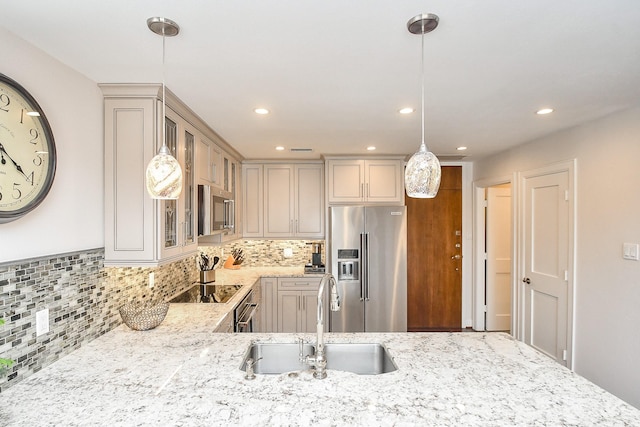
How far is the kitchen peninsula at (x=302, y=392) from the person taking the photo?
1.16 meters

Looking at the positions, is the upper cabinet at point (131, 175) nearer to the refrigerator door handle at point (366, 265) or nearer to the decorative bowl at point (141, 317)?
the decorative bowl at point (141, 317)

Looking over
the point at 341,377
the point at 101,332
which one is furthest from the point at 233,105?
the point at 341,377

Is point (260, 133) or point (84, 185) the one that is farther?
point (260, 133)

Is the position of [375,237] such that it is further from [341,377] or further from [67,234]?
[67,234]

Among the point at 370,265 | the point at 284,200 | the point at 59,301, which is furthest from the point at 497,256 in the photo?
the point at 59,301

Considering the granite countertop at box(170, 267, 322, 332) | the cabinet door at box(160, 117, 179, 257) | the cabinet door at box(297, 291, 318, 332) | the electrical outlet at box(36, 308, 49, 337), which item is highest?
the cabinet door at box(160, 117, 179, 257)

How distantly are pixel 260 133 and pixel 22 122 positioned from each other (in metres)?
1.86

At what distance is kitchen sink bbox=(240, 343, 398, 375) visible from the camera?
1.84m

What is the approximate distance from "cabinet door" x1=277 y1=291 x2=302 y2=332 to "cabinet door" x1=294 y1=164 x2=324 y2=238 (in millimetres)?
797

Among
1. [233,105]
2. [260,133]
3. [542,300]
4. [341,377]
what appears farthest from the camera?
[542,300]

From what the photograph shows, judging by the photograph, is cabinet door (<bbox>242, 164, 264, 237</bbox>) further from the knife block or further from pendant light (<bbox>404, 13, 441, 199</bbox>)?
pendant light (<bbox>404, 13, 441, 199</bbox>)

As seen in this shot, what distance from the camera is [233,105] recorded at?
2391 mm

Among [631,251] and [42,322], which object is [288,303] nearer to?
[42,322]

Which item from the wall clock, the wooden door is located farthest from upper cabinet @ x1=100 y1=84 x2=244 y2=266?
the wooden door
